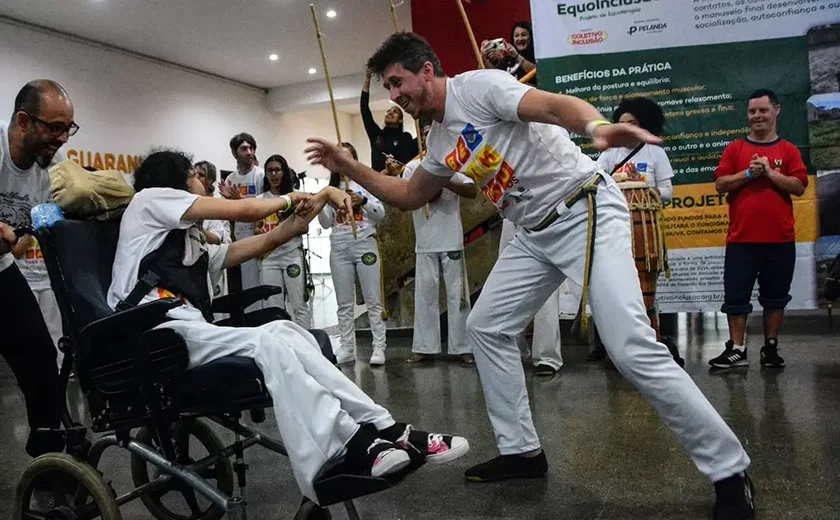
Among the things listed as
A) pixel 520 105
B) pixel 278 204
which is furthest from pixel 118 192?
pixel 520 105

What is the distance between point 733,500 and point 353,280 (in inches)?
132

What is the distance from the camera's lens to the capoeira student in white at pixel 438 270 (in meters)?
4.64

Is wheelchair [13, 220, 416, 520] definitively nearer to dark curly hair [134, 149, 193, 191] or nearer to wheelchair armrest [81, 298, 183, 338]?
wheelchair armrest [81, 298, 183, 338]

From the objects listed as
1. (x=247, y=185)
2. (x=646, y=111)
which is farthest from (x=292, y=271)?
(x=646, y=111)

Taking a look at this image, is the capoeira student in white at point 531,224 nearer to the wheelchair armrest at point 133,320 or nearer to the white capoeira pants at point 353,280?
the wheelchair armrest at point 133,320

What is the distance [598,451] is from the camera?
2686mm

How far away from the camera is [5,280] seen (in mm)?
2521

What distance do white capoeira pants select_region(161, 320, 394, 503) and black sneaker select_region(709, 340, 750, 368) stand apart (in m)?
2.74

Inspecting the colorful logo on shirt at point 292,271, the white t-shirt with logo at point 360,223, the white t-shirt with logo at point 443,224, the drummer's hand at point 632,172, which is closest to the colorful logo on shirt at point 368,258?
the white t-shirt with logo at point 360,223

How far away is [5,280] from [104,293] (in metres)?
0.65

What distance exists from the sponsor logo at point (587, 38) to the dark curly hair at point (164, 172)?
3.30 metres

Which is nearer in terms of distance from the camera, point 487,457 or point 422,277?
point 487,457

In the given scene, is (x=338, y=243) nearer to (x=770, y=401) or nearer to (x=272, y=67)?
(x=770, y=401)

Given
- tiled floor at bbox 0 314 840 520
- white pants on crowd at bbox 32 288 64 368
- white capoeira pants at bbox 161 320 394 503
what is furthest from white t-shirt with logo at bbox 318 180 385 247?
white capoeira pants at bbox 161 320 394 503
